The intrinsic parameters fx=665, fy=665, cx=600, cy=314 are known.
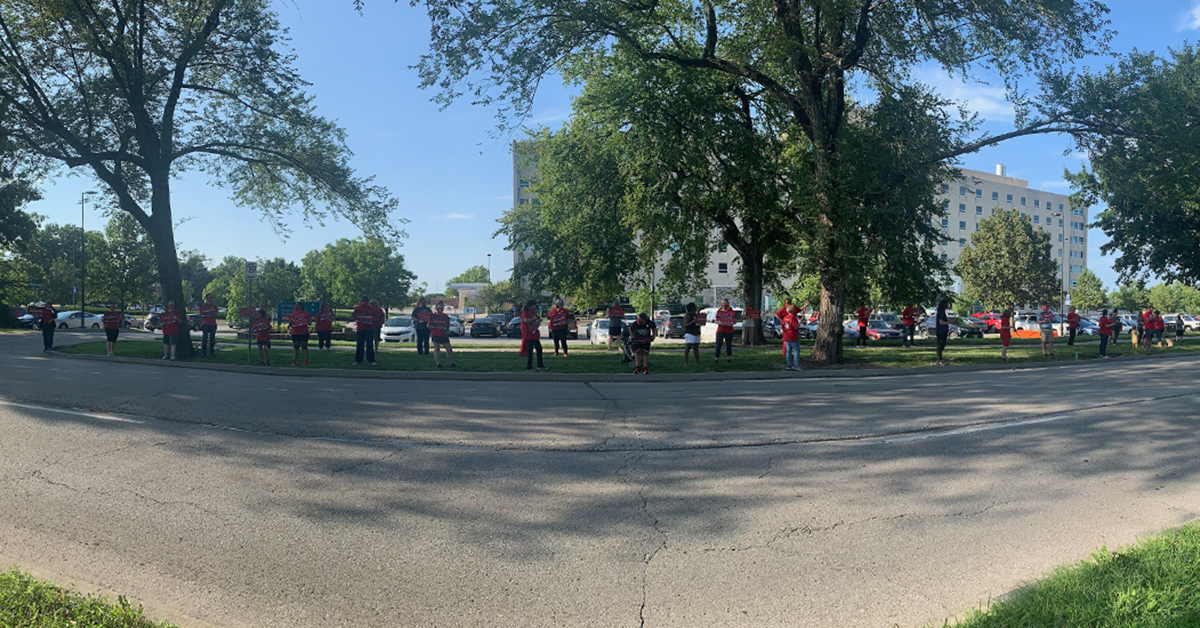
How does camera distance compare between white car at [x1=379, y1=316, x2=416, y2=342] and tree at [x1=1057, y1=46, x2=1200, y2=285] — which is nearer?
tree at [x1=1057, y1=46, x2=1200, y2=285]

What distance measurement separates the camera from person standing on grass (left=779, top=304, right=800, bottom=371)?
17.7 m

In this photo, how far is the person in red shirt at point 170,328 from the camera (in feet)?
66.4

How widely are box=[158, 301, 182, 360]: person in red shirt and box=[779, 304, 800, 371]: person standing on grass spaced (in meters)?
18.1

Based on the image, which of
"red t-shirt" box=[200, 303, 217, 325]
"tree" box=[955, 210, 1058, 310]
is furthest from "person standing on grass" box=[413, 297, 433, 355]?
"tree" box=[955, 210, 1058, 310]

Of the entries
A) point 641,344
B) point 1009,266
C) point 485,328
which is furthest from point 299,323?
point 1009,266

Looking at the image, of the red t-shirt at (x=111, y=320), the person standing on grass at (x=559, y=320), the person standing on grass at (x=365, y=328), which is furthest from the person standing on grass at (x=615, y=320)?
the red t-shirt at (x=111, y=320)

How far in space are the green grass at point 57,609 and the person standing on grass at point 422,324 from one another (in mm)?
13423

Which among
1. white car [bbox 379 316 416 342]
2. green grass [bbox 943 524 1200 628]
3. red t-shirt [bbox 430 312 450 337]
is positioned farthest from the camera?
white car [bbox 379 316 416 342]

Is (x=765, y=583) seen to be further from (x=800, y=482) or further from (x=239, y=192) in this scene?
(x=239, y=192)

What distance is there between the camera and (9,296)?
63812 millimetres

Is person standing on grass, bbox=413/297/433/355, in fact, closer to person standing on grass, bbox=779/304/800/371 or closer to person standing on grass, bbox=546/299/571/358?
person standing on grass, bbox=546/299/571/358

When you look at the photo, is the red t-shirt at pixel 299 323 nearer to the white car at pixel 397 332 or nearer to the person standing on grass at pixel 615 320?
the person standing on grass at pixel 615 320

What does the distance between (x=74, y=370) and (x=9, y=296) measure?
213ft

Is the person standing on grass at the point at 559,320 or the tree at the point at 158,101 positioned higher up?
the tree at the point at 158,101
